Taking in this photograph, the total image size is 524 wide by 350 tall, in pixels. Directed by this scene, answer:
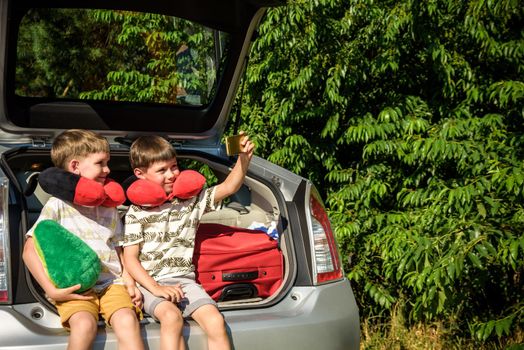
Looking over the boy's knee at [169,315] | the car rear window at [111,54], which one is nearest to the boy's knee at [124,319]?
the boy's knee at [169,315]

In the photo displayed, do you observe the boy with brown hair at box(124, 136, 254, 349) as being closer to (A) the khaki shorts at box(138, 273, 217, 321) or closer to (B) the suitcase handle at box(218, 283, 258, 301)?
(A) the khaki shorts at box(138, 273, 217, 321)

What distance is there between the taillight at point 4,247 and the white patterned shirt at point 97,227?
205mm

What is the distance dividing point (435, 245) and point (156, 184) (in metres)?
1.81

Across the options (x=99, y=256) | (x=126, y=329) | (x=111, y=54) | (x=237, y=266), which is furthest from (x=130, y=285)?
(x=111, y=54)

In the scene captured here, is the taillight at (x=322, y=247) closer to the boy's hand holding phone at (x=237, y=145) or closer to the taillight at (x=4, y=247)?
the boy's hand holding phone at (x=237, y=145)

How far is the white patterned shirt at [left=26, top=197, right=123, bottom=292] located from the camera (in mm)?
3113

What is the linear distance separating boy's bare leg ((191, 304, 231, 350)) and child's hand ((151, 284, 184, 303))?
10 cm

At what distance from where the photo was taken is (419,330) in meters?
5.56

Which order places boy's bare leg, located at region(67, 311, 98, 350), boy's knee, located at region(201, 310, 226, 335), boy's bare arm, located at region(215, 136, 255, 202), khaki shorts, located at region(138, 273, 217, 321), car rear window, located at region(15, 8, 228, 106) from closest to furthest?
boy's bare leg, located at region(67, 311, 98, 350) → boy's knee, located at region(201, 310, 226, 335) → khaki shorts, located at region(138, 273, 217, 321) → boy's bare arm, located at region(215, 136, 255, 202) → car rear window, located at region(15, 8, 228, 106)

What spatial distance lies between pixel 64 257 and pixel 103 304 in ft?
0.83

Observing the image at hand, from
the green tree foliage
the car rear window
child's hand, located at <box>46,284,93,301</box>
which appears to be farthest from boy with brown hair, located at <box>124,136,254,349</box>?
the green tree foliage

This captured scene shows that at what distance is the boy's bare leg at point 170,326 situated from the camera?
9.29ft

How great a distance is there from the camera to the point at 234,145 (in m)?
3.42

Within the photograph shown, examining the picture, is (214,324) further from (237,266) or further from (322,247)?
(322,247)
